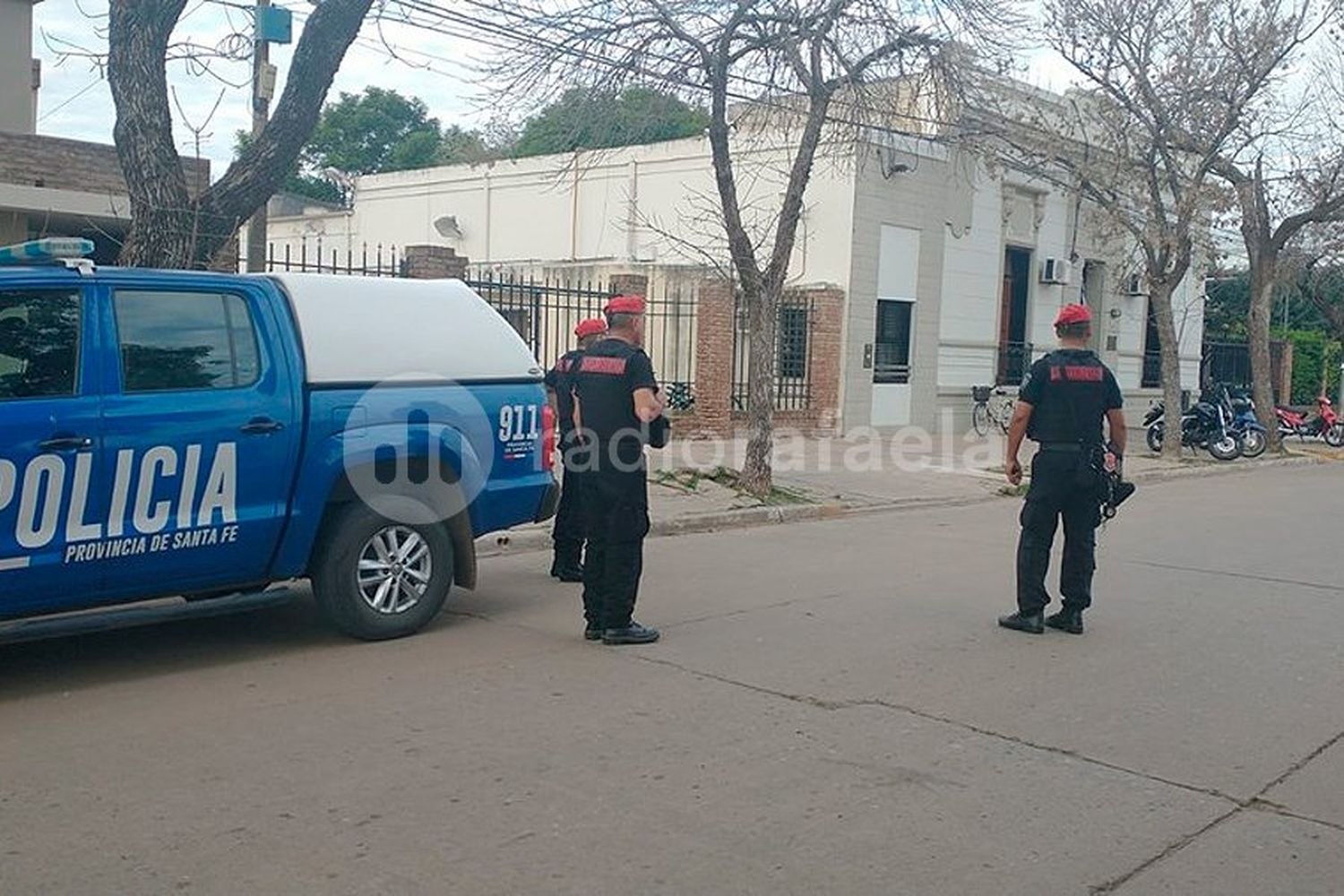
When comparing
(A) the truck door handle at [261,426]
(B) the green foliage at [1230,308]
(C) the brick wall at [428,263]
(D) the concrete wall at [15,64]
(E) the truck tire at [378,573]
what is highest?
(D) the concrete wall at [15,64]

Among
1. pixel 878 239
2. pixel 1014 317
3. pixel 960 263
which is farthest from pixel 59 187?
pixel 1014 317

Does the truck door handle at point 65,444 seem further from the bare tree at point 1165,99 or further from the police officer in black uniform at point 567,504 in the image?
the bare tree at point 1165,99

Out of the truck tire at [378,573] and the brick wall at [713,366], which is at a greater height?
the brick wall at [713,366]

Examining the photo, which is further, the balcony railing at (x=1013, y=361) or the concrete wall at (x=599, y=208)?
the balcony railing at (x=1013, y=361)

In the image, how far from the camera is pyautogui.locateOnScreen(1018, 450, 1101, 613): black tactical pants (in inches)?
309

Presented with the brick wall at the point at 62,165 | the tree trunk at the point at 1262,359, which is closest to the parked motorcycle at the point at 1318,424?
the tree trunk at the point at 1262,359

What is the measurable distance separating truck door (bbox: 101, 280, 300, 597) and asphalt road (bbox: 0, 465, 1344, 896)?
2.02 feet

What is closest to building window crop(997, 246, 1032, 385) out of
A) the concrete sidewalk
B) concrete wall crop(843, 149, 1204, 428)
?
concrete wall crop(843, 149, 1204, 428)

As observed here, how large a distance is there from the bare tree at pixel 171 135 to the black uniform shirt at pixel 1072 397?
588 cm

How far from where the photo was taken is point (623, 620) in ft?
24.1

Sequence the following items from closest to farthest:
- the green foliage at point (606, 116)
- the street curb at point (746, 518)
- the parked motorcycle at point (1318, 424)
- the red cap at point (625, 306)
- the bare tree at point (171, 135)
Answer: the red cap at point (625, 306)
the bare tree at point (171, 135)
the street curb at point (746, 518)
the green foliage at point (606, 116)
the parked motorcycle at point (1318, 424)

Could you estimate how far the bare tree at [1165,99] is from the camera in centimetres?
2086

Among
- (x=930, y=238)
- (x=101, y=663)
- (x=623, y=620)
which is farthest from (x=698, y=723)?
(x=930, y=238)

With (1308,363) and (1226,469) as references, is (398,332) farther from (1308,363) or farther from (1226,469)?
(1308,363)
